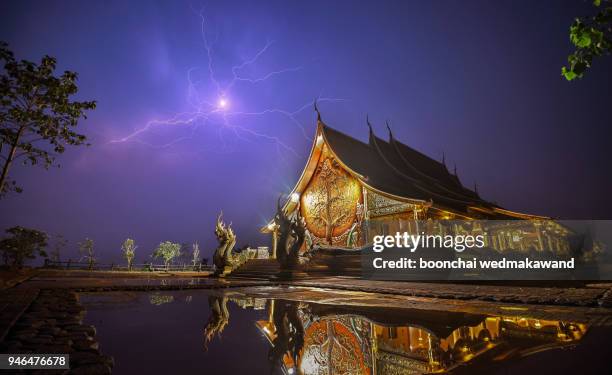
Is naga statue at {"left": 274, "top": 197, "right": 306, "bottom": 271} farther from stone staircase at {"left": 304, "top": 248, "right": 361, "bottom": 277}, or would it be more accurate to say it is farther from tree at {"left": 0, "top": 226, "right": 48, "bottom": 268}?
tree at {"left": 0, "top": 226, "right": 48, "bottom": 268}

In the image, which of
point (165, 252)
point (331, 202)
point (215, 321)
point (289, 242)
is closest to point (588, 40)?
point (215, 321)

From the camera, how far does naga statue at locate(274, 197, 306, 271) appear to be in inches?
416

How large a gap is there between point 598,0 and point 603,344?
2.36 m

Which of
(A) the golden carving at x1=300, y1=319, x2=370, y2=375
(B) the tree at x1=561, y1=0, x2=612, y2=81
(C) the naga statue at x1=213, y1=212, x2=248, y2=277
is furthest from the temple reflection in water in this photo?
(C) the naga statue at x1=213, y1=212, x2=248, y2=277

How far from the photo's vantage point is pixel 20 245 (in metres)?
11.7

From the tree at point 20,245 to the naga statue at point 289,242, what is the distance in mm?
9087

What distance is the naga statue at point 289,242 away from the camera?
10555mm

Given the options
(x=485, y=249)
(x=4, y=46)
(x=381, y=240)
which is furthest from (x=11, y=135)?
(x=485, y=249)

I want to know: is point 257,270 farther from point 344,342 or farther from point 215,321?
point 344,342

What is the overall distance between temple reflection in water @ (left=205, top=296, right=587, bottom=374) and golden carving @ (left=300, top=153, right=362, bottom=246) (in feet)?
44.1

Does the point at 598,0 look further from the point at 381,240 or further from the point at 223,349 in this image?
the point at 381,240

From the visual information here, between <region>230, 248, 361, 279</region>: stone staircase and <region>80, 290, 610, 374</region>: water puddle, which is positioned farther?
<region>230, 248, 361, 279</region>: stone staircase

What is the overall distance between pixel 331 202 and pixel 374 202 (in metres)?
2.92

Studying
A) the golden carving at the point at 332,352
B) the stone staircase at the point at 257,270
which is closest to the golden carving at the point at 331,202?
the stone staircase at the point at 257,270
